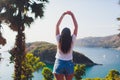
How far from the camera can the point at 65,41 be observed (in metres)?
8.53

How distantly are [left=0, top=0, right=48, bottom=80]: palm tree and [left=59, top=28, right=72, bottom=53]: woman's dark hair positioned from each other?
17.0m

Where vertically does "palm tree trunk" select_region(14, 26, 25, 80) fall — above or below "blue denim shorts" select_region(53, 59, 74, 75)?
below

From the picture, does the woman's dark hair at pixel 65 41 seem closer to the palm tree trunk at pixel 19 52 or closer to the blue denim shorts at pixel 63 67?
the blue denim shorts at pixel 63 67

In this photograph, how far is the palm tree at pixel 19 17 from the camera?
25.5 metres

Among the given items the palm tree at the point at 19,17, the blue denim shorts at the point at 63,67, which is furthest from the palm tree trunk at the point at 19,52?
the blue denim shorts at the point at 63,67

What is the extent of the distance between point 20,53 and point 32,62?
109ft

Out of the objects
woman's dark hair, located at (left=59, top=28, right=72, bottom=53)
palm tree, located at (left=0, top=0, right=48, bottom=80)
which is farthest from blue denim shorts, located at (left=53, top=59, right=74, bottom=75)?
palm tree, located at (left=0, top=0, right=48, bottom=80)

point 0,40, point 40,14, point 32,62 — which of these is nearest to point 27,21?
point 40,14

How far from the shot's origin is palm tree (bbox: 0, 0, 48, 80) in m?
25.5

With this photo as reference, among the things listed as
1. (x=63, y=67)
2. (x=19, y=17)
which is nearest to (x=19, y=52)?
(x=19, y=17)

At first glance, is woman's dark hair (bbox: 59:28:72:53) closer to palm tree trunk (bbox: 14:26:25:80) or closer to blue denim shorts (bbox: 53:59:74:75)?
blue denim shorts (bbox: 53:59:74:75)

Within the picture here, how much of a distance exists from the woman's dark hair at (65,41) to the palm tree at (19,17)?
16993 mm

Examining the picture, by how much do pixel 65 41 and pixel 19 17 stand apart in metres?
18.1

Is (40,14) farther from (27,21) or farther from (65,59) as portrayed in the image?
(65,59)
